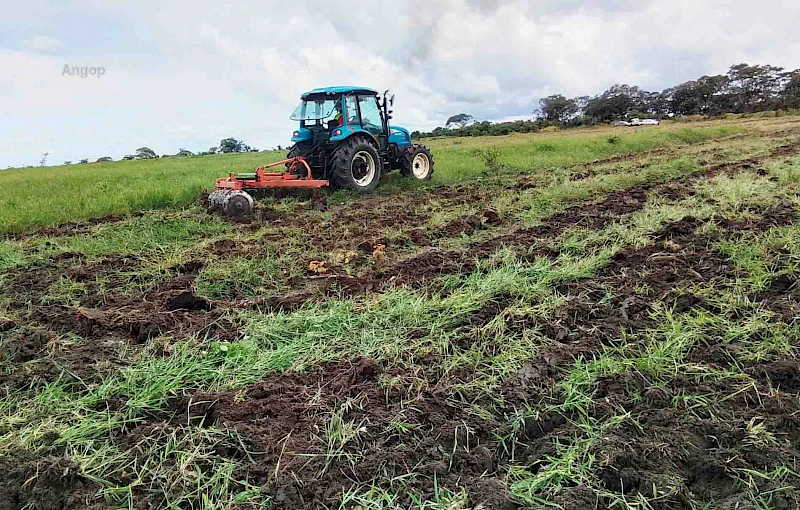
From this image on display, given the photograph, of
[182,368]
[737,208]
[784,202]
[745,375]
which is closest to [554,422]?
[745,375]

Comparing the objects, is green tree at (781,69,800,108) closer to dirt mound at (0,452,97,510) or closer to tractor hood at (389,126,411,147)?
tractor hood at (389,126,411,147)

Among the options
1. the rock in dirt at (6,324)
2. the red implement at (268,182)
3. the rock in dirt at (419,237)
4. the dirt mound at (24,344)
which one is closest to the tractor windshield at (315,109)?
the red implement at (268,182)

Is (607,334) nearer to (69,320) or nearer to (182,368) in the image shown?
(182,368)

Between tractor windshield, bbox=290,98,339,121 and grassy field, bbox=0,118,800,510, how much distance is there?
4.35 meters

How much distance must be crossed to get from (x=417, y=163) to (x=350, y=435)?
8.58 meters

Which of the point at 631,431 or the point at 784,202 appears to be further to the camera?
the point at 784,202

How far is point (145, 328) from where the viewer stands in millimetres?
3160

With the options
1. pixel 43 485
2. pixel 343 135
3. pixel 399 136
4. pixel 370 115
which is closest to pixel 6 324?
pixel 43 485

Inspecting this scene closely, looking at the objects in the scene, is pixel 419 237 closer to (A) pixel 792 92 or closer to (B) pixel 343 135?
(B) pixel 343 135

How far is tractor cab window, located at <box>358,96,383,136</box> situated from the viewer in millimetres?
8969

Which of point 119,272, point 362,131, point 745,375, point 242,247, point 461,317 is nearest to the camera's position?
point 745,375

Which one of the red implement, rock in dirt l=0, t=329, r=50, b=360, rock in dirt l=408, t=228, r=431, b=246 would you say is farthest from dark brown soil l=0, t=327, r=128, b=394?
the red implement

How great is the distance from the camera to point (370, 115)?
29.9 ft

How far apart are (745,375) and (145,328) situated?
3.38 meters
